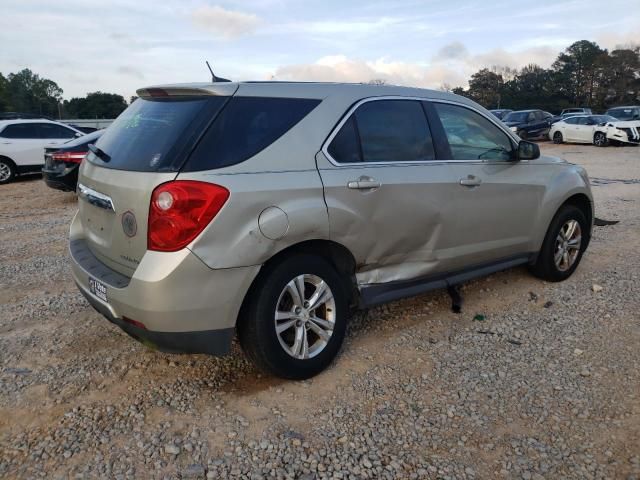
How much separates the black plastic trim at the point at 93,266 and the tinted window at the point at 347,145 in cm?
143

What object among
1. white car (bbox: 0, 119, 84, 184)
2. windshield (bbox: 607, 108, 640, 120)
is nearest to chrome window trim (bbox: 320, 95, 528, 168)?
white car (bbox: 0, 119, 84, 184)

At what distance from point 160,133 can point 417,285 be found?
2016 millimetres

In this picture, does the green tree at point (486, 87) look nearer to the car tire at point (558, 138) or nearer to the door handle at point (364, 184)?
the car tire at point (558, 138)

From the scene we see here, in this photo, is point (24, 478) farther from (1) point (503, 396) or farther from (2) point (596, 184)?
(2) point (596, 184)

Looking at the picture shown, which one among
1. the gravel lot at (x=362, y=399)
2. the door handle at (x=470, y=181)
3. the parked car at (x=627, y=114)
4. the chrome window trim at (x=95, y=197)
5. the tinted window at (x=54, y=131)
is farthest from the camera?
the parked car at (x=627, y=114)

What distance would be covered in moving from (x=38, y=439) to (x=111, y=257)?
3.32 feet

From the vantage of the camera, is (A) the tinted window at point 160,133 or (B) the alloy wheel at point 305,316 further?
(B) the alloy wheel at point 305,316

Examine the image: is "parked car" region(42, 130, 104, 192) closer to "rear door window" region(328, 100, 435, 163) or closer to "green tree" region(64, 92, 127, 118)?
"rear door window" region(328, 100, 435, 163)

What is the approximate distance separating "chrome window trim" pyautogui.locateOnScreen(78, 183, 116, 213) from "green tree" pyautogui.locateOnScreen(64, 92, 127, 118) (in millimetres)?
61629

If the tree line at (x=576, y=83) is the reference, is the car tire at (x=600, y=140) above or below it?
below

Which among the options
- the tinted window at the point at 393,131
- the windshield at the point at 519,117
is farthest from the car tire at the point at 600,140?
the tinted window at the point at 393,131

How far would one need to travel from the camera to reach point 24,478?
2.41m

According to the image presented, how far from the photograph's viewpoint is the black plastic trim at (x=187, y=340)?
109 inches

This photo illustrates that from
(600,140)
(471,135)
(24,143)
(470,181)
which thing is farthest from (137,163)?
(600,140)
